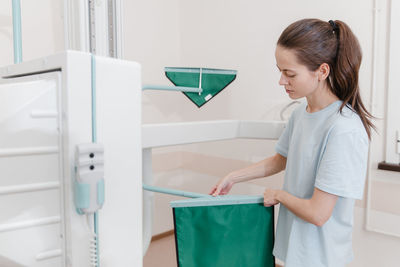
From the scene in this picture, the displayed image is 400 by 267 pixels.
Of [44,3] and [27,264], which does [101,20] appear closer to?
[44,3]

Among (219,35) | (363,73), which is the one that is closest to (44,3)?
(219,35)

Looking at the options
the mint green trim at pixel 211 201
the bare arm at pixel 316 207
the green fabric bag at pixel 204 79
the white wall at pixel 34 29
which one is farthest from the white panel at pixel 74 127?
the white wall at pixel 34 29

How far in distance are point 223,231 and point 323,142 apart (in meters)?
0.44

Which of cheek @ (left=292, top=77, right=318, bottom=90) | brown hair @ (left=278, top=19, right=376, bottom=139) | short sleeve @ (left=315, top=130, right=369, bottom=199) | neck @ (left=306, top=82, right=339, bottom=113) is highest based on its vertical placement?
brown hair @ (left=278, top=19, right=376, bottom=139)

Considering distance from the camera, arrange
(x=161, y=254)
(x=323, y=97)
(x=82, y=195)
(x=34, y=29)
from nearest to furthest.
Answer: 1. (x=82, y=195)
2. (x=323, y=97)
3. (x=34, y=29)
4. (x=161, y=254)

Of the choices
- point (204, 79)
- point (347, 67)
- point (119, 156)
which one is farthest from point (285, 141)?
point (119, 156)

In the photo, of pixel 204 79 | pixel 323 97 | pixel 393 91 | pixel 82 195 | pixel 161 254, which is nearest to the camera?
pixel 82 195

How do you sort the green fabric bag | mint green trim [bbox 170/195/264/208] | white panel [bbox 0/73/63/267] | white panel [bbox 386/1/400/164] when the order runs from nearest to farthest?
white panel [bbox 0/73/63/267]
mint green trim [bbox 170/195/264/208]
white panel [bbox 386/1/400/164]
the green fabric bag

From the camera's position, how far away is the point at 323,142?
1.04 m

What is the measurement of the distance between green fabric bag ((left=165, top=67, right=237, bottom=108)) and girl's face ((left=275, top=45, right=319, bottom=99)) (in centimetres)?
71

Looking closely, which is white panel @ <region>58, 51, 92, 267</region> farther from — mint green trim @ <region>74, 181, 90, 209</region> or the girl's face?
the girl's face

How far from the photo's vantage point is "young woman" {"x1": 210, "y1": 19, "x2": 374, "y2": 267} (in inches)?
38.8

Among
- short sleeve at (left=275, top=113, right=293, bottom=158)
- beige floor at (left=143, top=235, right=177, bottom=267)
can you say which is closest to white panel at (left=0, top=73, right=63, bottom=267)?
short sleeve at (left=275, top=113, right=293, bottom=158)

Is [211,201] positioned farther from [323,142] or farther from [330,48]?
[330,48]
